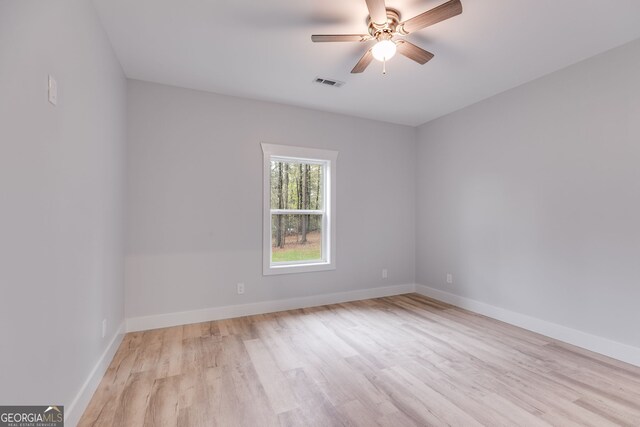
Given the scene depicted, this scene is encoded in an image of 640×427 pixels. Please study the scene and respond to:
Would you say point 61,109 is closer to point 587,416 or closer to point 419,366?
point 419,366

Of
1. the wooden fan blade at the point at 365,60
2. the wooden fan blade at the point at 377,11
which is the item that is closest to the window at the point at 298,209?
the wooden fan blade at the point at 365,60

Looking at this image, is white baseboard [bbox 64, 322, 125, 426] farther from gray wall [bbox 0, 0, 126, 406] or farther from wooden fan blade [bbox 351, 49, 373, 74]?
wooden fan blade [bbox 351, 49, 373, 74]

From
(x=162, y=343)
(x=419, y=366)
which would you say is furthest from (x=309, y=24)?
(x=162, y=343)

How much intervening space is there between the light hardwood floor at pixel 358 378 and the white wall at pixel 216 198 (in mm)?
525

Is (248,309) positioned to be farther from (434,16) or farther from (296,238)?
(434,16)

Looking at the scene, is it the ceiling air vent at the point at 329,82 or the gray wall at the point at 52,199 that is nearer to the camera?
the gray wall at the point at 52,199

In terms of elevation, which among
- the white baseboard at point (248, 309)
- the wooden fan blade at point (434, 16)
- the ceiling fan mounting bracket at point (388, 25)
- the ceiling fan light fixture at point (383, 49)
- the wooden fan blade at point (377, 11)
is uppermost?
the ceiling fan mounting bracket at point (388, 25)

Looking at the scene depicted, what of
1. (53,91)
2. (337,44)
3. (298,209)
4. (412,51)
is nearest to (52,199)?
(53,91)

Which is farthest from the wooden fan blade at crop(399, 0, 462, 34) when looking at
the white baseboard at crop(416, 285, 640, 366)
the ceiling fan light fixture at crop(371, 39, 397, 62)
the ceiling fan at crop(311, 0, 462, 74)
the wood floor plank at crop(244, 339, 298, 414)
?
the white baseboard at crop(416, 285, 640, 366)

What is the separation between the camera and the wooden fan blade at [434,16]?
172 cm

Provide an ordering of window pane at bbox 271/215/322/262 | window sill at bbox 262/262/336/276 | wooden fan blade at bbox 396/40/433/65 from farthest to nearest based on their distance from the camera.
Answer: window pane at bbox 271/215/322/262, window sill at bbox 262/262/336/276, wooden fan blade at bbox 396/40/433/65

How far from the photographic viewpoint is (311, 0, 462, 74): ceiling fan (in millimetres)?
1803

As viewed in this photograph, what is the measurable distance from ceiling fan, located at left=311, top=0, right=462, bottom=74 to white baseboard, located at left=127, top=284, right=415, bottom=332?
2.93 meters

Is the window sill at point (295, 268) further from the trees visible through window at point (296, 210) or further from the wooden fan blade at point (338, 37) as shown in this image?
the wooden fan blade at point (338, 37)
